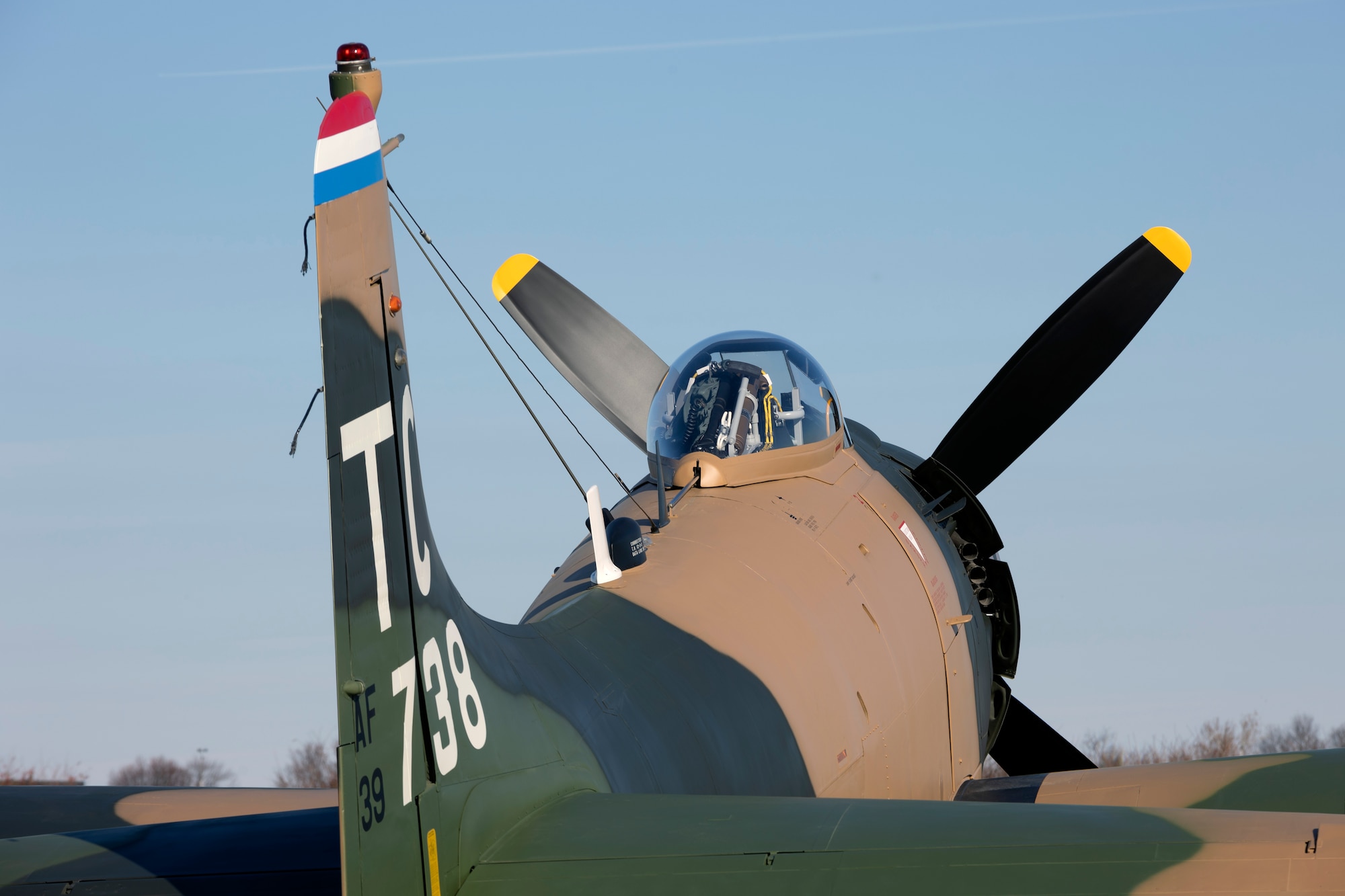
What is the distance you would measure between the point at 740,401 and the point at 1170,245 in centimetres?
334

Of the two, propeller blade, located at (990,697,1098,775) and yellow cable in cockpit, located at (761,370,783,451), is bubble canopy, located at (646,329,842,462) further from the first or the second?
propeller blade, located at (990,697,1098,775)

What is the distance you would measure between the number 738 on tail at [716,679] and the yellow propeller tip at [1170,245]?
0.07ft

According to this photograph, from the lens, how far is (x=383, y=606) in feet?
13.8

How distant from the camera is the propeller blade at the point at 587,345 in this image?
10461mm

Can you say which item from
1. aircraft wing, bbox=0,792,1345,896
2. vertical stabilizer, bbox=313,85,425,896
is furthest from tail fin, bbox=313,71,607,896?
aircraft wing, bbox=0,792,1345,896

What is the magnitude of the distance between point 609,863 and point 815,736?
2.80m

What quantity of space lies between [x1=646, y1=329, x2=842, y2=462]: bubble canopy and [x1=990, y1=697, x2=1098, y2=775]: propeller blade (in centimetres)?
283

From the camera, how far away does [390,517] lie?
14.1ft

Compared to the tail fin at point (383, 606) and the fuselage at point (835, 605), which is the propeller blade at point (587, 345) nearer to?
the fuselage at point (835, 605)

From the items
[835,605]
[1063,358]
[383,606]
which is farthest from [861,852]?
[1063,358]

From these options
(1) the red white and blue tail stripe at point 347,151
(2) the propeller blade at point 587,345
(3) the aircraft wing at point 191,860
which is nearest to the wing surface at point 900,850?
(3) the aircraft wing at point 191,860

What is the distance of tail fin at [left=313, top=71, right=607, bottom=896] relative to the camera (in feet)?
13.3

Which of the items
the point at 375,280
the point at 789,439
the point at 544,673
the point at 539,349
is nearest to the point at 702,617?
the point at 544,673

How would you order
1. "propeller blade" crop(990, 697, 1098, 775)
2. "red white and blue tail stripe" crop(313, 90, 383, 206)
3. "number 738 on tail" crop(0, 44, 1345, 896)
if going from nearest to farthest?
1. "number 738 on tail" crop(0, 44, 1345, 896)
2. "red white and blue tail stripe" crop(313, 90, 383, 206)
3. "propeller blade" crop(990, 697, 1098, 775)
